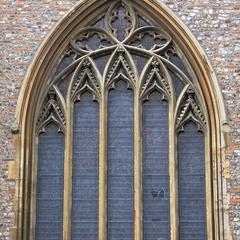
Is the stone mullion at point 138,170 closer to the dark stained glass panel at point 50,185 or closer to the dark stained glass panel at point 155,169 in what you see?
the dark stained glass panel at point 155,169

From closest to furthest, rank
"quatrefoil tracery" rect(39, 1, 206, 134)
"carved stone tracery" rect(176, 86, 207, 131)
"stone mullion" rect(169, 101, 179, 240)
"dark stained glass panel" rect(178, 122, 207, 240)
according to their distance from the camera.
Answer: "stone mullion" rect(169, 101, 179, 240) < "dark stained glass panel" rect(178, 122, 207, 240) < "carved stone tracery" rect(176, 86, 207, 131) < "quatrefoil tracery" rect(39, 1, 206, 134)

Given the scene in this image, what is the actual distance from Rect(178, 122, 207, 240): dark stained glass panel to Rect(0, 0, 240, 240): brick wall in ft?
2.12

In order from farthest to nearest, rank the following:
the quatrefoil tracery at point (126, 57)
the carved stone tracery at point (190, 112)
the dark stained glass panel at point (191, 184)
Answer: the quatrefoil tracery at point (126, 57) < the carved stone tracery at point (190, 112) < the dark stained glass panel at point (191, 184)

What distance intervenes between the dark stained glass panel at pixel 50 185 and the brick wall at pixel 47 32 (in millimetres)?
627

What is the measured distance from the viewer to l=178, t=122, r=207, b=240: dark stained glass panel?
1299 centimetres

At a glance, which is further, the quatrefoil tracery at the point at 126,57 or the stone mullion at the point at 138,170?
the quatrefoil tracery at the point at 126,57

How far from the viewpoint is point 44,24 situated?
45.0 feet

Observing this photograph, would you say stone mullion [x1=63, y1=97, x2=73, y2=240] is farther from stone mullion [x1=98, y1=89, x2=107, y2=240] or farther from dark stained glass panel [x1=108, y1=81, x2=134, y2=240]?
dark stained glass panel [x1=108, y1=81, x2=134, y2=240]

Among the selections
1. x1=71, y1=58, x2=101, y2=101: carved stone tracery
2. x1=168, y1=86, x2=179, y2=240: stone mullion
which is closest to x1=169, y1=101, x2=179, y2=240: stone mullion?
x1=168, y1=86, x2=179, y2=240: stone mullion

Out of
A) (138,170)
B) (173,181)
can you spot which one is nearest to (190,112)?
(173,181)

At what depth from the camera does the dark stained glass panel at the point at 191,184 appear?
13.0 metres

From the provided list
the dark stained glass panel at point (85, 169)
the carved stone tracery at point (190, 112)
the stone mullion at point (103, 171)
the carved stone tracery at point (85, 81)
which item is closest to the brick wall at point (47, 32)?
the carved stone tracery at point (190, 112)

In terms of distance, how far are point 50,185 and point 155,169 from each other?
1.80m

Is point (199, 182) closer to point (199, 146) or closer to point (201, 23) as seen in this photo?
point (199, 146)
